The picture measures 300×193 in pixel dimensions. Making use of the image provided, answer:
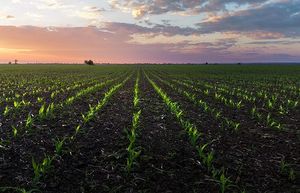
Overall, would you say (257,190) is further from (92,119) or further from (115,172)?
(92,119)

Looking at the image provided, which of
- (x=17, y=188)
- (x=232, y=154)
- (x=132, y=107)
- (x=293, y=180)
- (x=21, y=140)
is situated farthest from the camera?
(x=132, y=107)

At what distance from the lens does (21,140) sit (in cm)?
868

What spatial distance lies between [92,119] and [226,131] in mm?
4308

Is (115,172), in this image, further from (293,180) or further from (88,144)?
(293,180)

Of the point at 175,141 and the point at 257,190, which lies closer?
the point at 257,190

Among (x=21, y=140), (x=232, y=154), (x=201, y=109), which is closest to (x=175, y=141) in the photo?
(x=232, y=154)

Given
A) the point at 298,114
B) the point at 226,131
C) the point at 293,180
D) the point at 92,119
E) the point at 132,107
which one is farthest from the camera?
the point at 132,107

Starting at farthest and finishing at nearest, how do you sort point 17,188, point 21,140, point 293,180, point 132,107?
point 132,107 < point 21,140 < point 293,180 < point 17,188

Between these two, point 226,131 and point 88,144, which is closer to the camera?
point 88,144

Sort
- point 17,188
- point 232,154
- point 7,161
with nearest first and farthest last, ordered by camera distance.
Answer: point 17,188 < point 7,161 < point 232,154

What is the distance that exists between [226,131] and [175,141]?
2043 millimetres

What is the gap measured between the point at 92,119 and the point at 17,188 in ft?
19.5

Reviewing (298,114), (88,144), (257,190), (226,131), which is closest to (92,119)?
(88,144)

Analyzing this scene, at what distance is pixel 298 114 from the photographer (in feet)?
44.6
